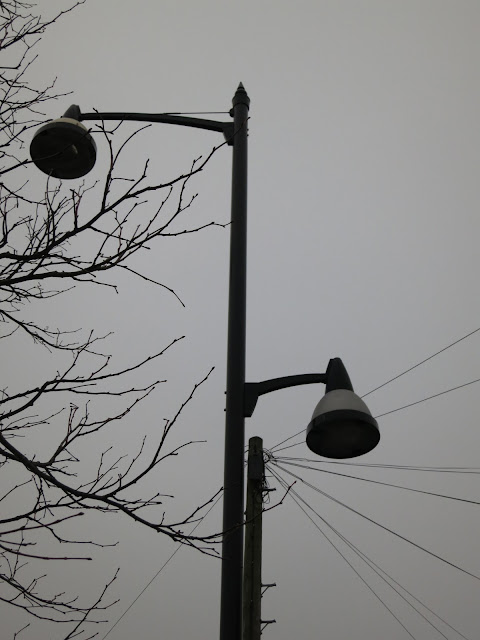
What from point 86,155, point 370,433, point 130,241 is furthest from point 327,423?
point 86,155

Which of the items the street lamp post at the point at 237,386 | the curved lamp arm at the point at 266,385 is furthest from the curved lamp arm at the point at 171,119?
the curved lamp arm at the point at 266,385

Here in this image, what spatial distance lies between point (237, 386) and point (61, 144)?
1691mm

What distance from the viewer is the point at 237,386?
98.6 inches

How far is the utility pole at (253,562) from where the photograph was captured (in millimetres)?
6164

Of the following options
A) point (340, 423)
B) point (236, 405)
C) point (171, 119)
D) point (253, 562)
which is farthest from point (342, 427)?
point (253, 562)

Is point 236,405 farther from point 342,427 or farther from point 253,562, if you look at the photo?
point 253,562

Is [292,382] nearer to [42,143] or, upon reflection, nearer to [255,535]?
[42,143]

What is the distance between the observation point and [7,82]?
3.18 metres

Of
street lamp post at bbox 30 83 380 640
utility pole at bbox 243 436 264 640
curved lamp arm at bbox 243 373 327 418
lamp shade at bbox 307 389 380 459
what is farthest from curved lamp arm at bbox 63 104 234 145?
utility pole at bbox 243 436 264 640

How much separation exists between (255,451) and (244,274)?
188 inches

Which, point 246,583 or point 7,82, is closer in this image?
point 7,82

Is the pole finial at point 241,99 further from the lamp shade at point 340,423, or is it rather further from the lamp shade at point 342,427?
the lamp shade at point 342,427

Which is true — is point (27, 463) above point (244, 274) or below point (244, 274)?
below

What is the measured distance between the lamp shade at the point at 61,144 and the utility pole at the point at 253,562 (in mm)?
3705
